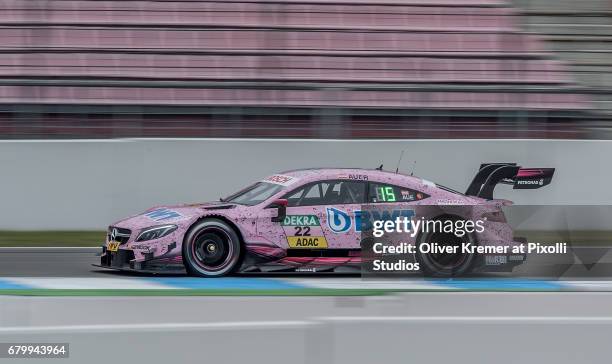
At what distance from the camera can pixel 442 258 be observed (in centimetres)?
469

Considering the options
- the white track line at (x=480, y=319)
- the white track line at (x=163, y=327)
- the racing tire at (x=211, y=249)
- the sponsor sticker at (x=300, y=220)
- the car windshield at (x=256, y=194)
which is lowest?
the racing tire at (x=211, y=249)

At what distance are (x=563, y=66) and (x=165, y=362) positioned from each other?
14.1 m

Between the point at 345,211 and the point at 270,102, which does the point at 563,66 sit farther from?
the point at 345,211

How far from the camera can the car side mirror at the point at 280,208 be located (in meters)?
9.05

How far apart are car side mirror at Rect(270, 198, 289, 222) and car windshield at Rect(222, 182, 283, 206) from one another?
13 cm

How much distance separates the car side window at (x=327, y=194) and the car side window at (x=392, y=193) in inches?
3.9

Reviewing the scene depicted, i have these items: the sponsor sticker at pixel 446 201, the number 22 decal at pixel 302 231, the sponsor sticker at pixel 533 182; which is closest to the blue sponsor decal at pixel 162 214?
the number 22 decal at pixel 302 231

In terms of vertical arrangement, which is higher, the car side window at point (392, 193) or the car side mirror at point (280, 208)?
the car side window at point (392, 193)

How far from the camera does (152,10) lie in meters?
16.4

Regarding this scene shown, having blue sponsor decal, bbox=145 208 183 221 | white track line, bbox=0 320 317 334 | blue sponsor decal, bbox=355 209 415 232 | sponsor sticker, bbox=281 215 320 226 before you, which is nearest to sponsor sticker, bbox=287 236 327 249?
sponsor sticker, bbox=281 215 320 226

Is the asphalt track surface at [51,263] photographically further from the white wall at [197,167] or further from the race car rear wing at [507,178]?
the race car rear wing at [507,178]

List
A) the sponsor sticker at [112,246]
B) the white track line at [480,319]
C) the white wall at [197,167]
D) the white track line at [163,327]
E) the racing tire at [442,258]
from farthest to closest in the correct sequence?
the white wall at [197,167]
the sponsor sticker at [112,246]
the racing tire at [442,258]
the white track line at [480,319]
the white track line at [163,327]

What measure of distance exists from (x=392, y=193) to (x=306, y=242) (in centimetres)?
99

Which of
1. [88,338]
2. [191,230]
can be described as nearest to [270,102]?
[191,230]
